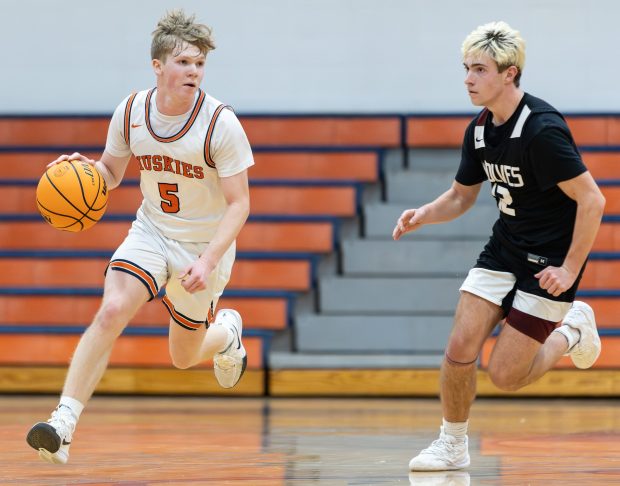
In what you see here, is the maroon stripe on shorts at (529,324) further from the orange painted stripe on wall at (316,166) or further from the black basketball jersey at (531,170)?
the orange painted stripe on wall at (316,166)

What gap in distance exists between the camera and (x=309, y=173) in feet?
27.1

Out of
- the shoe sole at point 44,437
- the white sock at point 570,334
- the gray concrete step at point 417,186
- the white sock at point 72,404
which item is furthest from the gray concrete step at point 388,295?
the shoe sole at point 44,437

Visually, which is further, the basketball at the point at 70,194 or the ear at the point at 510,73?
the basketball at the point at 70,194

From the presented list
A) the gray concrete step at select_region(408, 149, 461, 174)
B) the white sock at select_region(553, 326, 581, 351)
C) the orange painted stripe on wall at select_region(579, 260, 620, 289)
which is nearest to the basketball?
the white sock at select_region(553, 326, 581, 351)

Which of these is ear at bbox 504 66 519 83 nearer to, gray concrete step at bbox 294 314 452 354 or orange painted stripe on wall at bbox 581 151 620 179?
gray concrete step at bbox 294 314 452 354

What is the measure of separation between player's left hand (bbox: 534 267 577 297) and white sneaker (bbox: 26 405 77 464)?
1.64m

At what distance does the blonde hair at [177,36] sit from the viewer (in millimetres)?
4098

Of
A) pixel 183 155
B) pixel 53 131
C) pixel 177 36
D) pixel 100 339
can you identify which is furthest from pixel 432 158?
pixel 100 339

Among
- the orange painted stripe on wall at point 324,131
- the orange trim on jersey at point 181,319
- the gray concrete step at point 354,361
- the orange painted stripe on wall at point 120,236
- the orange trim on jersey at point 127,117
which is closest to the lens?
the orange trim on jersey at point 127,117

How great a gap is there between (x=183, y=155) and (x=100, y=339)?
2.57ft

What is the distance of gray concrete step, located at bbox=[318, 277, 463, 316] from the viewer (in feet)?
25.2

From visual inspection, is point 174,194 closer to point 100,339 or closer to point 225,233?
point 225,233

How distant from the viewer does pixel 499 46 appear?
154 inches

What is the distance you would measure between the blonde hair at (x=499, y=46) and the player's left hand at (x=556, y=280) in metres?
0.67
